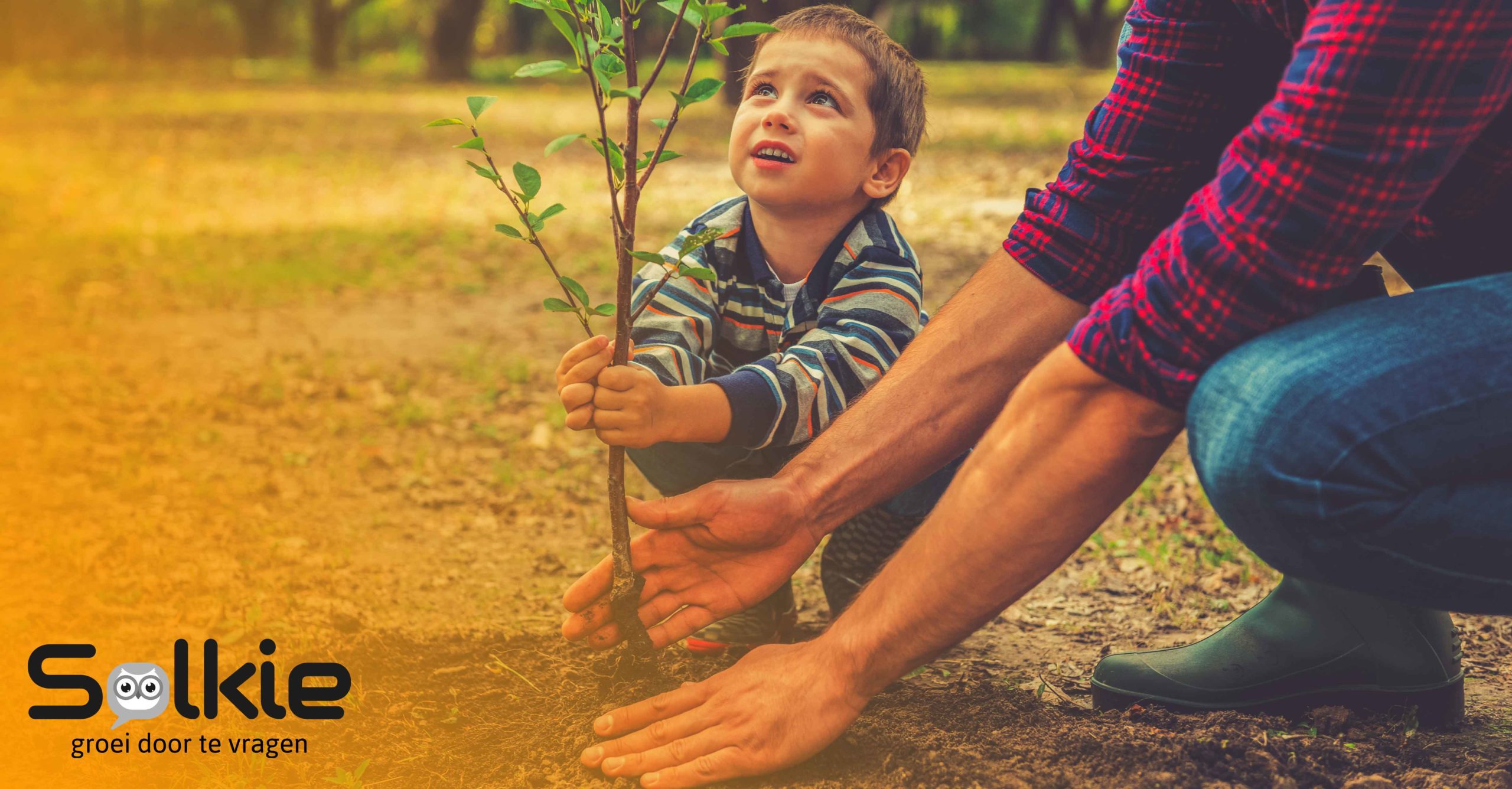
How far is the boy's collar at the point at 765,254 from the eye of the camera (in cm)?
231

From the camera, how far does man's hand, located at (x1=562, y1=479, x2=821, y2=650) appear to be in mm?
1953

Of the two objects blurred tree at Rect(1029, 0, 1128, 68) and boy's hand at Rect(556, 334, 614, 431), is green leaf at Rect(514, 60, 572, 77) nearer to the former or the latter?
boy's hand at Rect(556, 334, 614, 431)

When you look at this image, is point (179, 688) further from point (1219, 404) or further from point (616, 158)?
point (1219, 404)

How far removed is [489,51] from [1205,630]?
39.6 metres

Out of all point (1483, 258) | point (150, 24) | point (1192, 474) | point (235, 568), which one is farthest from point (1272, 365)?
point (150, 24)

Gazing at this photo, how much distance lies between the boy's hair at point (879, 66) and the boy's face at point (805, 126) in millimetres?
22

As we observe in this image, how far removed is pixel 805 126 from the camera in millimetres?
2219

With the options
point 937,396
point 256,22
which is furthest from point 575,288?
point 256,22

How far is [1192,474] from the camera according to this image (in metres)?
3.56

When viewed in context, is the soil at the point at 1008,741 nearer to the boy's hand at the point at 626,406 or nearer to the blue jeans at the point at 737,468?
the blue jeans at the point at 737,468

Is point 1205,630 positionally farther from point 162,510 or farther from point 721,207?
point 162,510

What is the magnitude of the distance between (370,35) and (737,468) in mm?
46484

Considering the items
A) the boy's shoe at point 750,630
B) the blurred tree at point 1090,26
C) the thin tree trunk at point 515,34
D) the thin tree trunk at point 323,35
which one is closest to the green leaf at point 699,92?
the boy's shoe at point 750,630

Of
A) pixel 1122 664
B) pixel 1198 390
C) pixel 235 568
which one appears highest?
pixel 1198 390
